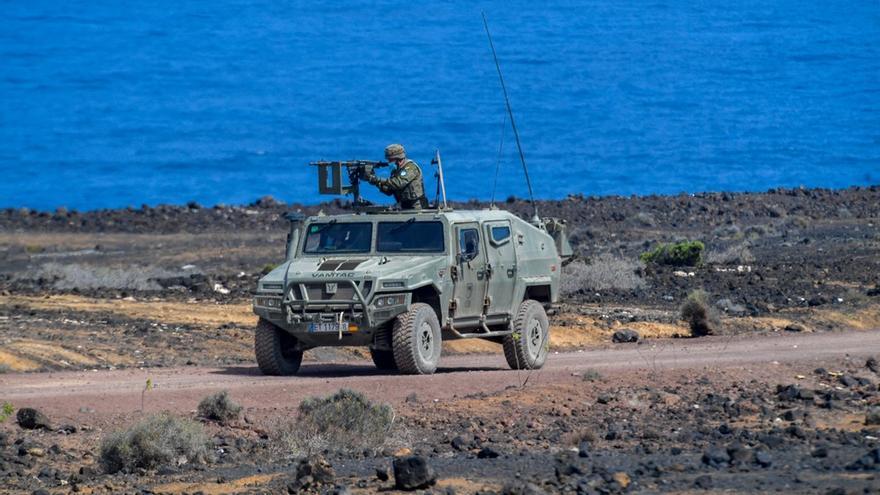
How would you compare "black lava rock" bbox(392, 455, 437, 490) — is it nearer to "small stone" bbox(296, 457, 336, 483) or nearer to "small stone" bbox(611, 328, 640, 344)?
"small stone" bbox(296, 457, 336, 483)

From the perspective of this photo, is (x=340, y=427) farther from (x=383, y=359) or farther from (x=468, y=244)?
(x=383, y=359)

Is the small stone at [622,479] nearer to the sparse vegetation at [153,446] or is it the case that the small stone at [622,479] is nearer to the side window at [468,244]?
the sparse vegetation at [153,446]

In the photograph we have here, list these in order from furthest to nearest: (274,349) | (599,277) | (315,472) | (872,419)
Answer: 1. (599,277)
2. (274,349)
3. (872,419)
4. (315,472)

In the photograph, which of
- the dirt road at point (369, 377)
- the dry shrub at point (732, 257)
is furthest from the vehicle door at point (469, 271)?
the dry shrub at point (732, 257)

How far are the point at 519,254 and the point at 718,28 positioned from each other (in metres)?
68.2

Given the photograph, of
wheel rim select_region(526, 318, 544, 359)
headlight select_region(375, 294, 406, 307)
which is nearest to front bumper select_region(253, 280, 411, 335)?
headlight select_region(375, 294, 406, 307)

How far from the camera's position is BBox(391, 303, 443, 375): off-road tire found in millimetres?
19328

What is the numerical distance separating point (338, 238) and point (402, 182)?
1095 millimetres

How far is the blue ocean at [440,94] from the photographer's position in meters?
69.6

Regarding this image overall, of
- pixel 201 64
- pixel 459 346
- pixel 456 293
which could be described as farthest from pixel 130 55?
pixel 456 293

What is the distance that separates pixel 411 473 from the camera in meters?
12.7

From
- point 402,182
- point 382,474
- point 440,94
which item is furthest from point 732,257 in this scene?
point 440,94

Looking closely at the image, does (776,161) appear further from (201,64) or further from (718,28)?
(201,64)

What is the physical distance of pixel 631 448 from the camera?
15.0m
